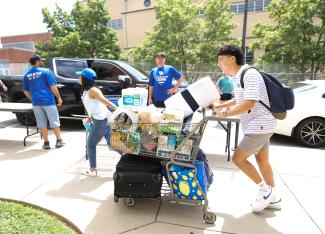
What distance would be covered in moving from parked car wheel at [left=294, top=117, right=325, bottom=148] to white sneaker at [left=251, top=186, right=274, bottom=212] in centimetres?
317

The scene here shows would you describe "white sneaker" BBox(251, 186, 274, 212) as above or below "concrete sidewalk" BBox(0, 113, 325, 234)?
above

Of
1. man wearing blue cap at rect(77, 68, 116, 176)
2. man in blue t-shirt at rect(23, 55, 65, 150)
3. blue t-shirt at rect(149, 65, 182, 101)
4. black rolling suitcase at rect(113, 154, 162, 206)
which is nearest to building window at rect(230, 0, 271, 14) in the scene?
blue t-shirt at rect(149, 65, 182, 101)

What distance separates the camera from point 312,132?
5977 mm

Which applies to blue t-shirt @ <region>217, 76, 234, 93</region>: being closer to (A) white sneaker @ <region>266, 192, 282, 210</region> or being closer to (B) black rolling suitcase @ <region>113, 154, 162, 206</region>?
(A) white sneaker @ <region>266, 192, 282, 210</region>

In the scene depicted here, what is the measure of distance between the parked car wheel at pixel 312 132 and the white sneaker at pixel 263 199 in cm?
317

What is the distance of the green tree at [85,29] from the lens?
22.8 m

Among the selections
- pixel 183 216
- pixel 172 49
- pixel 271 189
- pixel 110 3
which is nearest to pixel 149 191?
pixel 183 216

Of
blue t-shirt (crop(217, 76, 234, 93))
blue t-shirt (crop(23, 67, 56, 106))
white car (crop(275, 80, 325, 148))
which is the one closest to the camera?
blue t-shirt (crop(23, 67, 56, 106))

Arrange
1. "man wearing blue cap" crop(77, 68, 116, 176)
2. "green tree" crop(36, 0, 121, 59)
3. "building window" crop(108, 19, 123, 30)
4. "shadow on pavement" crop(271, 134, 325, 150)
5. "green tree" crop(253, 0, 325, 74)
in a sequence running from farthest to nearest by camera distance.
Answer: "building window" crop(108, 19, 123, 30) < "green tree" crop(36, 0, 121, 59) < "green tree" crop(253, 0, 325, 74) < "shadow on pavement" crop(271, 134, 325, 150) < "man wearing blue cap" crop(77, 68, 116, 176)

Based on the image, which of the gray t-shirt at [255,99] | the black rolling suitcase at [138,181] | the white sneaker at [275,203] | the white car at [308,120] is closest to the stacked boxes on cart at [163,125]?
the black rolling suitcase at [138,181]

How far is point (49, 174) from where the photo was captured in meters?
4.49

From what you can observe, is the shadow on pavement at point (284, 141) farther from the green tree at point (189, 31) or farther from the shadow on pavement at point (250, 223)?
the green tree at point (189, 31)

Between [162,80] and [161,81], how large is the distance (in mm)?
28

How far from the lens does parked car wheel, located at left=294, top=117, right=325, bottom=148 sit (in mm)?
5949
